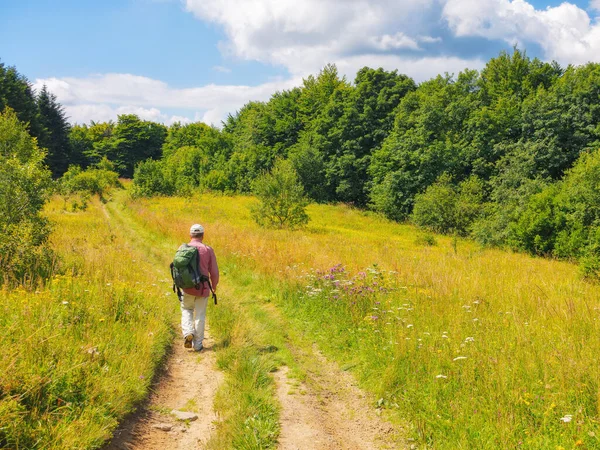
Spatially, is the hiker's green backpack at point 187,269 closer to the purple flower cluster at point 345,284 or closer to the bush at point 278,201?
the purple flower cluster at point 345,284

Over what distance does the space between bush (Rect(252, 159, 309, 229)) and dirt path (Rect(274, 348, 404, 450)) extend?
17852mm

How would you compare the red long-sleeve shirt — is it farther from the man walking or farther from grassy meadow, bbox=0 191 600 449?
grassy meadow, bbox=0 191 600 449

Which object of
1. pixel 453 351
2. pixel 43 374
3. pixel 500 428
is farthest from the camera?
pixel 453 351

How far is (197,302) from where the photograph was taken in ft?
21.1

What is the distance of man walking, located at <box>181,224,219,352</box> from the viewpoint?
20.6ft

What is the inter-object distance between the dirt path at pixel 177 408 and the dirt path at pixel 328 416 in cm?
87

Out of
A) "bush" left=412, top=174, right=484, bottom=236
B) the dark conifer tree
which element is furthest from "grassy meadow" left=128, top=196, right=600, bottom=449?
the dark conifer tree

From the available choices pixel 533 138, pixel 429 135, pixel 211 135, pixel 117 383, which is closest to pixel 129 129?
pixel 211 135

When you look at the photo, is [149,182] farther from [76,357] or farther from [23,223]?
[76,357]

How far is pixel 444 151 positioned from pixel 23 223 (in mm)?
35742

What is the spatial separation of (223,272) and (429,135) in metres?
Result: 32.7

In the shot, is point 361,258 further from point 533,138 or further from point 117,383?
point 533,138

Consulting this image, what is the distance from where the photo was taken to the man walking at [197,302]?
6293 millimetres

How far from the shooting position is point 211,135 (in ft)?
226
